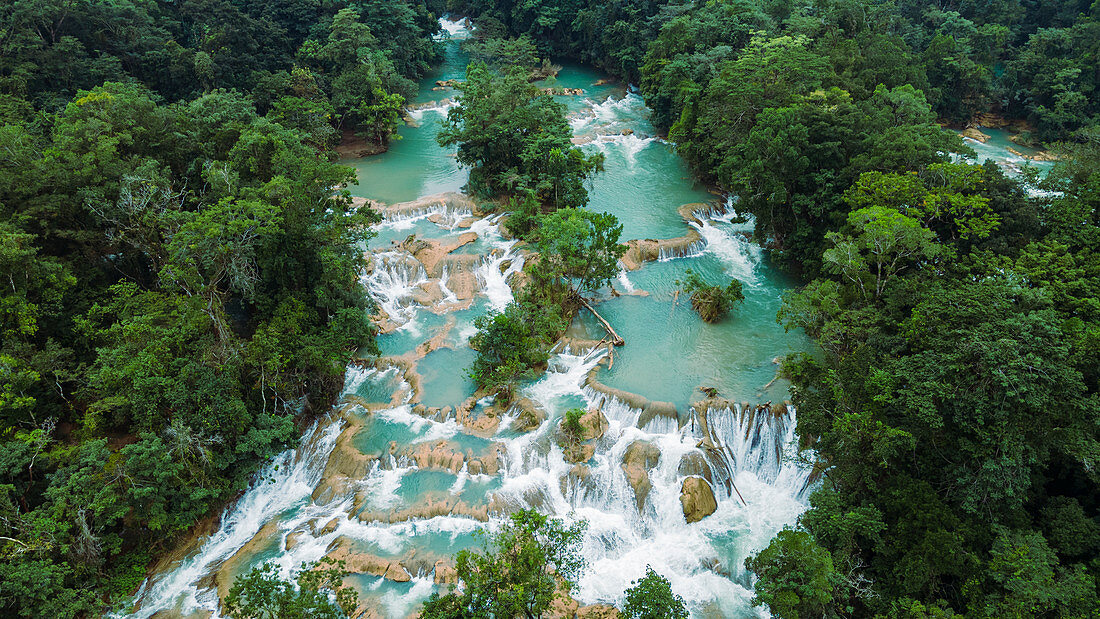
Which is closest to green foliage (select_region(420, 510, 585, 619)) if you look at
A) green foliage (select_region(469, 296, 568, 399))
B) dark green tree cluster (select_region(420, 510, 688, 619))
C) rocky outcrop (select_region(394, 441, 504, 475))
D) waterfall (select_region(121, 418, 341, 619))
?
dark green tree cluster (select_region(420, 510, 688, 619))

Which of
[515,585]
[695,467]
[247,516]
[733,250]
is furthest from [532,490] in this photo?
[733,250]

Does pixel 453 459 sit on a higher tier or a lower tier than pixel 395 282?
lower

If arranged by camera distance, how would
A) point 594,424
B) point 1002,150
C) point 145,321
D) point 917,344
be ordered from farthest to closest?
point 1002,150 < point 594,424 < point 145,321 < point 917,344

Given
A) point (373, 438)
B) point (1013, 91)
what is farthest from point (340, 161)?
point (1013, 91)

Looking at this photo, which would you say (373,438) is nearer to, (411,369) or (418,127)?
(411,369)

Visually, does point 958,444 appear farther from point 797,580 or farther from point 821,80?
point 821,80
